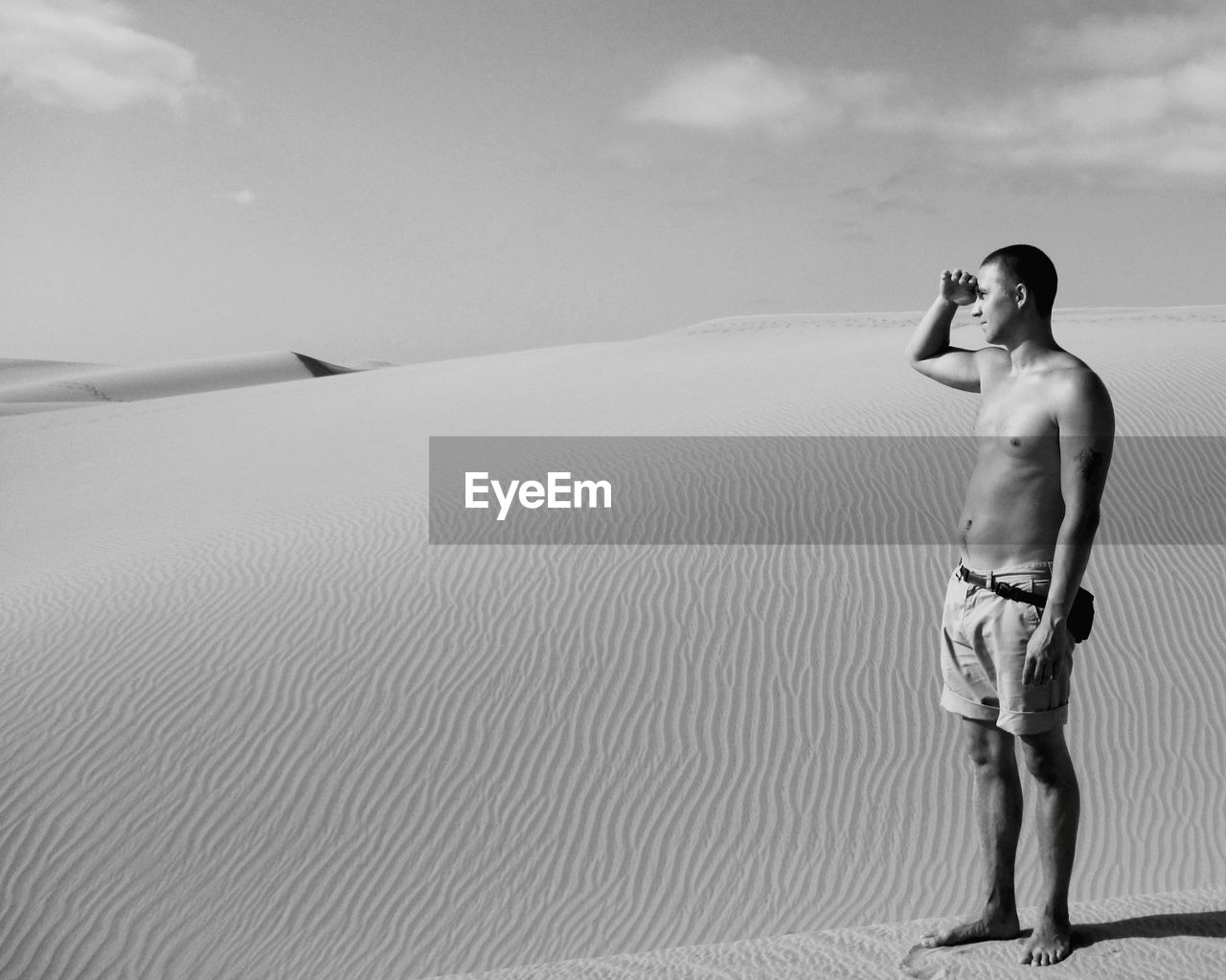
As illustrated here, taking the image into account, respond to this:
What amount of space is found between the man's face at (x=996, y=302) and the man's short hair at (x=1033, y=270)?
3 cm

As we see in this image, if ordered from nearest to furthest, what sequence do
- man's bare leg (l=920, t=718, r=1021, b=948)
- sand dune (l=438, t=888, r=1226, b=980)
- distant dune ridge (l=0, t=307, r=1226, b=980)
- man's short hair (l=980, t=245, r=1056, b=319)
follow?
man's short hair (l=980, t=245, r=1056, b=319)
sand dune (l=438, t=888, r=1226, b=980)
man's bare leg (l=920, t=718, r=1021, b=948)
distant dune ridge (l=0, t=307, r=1226, b=980)

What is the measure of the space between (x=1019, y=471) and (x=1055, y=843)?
1291mm

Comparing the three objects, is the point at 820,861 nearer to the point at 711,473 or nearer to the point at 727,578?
the point at 727,578

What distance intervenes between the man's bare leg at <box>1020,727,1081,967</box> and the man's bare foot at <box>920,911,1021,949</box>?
117 millimetres

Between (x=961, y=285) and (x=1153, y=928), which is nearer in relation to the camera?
(x=961, y=285)

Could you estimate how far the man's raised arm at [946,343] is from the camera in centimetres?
396

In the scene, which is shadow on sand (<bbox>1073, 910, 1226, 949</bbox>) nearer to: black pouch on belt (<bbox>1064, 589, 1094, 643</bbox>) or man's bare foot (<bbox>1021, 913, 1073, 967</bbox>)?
man's bare foot (<bbox>1021, 913, 1073, 967</bbox>)

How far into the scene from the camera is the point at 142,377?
66.5 metres

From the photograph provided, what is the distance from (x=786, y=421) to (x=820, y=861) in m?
7.02

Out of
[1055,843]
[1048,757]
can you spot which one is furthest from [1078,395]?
[1055,843]

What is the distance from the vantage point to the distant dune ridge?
5.82 m

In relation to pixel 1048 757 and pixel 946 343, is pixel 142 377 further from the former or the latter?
pixel 1048 757

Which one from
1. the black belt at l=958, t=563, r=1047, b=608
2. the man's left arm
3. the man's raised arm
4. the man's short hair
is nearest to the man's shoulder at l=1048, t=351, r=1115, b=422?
the man's left arm

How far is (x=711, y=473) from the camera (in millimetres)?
10844
